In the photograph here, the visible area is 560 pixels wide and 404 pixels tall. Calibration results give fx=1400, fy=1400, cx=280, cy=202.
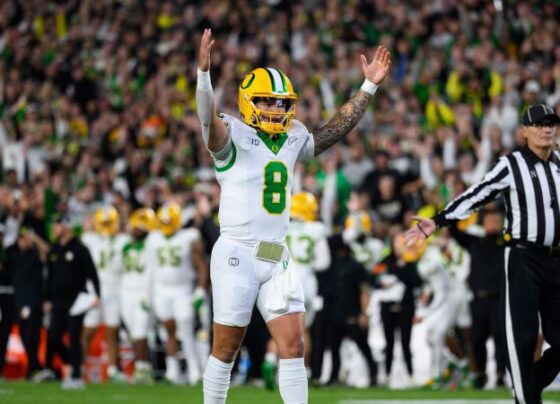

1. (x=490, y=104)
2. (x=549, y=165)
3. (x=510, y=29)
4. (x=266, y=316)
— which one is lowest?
(x=266, y=316)

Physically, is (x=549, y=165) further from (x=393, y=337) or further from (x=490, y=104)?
(x=490, y=104)

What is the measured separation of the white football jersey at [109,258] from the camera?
16828mm

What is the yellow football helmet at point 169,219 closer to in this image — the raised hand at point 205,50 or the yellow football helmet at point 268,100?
the yellow football helmet at point 268,100

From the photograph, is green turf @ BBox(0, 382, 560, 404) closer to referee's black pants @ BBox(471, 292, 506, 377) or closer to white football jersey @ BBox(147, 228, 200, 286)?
referee's black pants @ BBox(471, 292, 506, 377)

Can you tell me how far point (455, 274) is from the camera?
607 inches

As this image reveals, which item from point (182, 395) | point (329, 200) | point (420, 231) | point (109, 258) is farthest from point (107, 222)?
point (420, 231)

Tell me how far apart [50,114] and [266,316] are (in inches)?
538

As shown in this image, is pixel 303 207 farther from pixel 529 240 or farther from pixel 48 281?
pixel 529 240

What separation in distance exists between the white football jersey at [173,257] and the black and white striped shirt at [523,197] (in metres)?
7.47

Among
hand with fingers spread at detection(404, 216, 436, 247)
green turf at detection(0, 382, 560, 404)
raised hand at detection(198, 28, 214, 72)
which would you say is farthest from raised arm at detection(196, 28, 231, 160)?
green turf at detection(0, 382, 560, 404)

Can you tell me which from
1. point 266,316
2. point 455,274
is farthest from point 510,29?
point 266,316

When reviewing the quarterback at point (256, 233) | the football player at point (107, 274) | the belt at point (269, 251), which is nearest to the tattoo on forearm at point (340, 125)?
the quarterback at point (256, 233)

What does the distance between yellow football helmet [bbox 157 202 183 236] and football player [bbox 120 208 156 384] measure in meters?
0.46

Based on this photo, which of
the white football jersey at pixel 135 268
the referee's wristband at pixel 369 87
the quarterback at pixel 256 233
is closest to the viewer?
the quarterback at pixel 256 233
